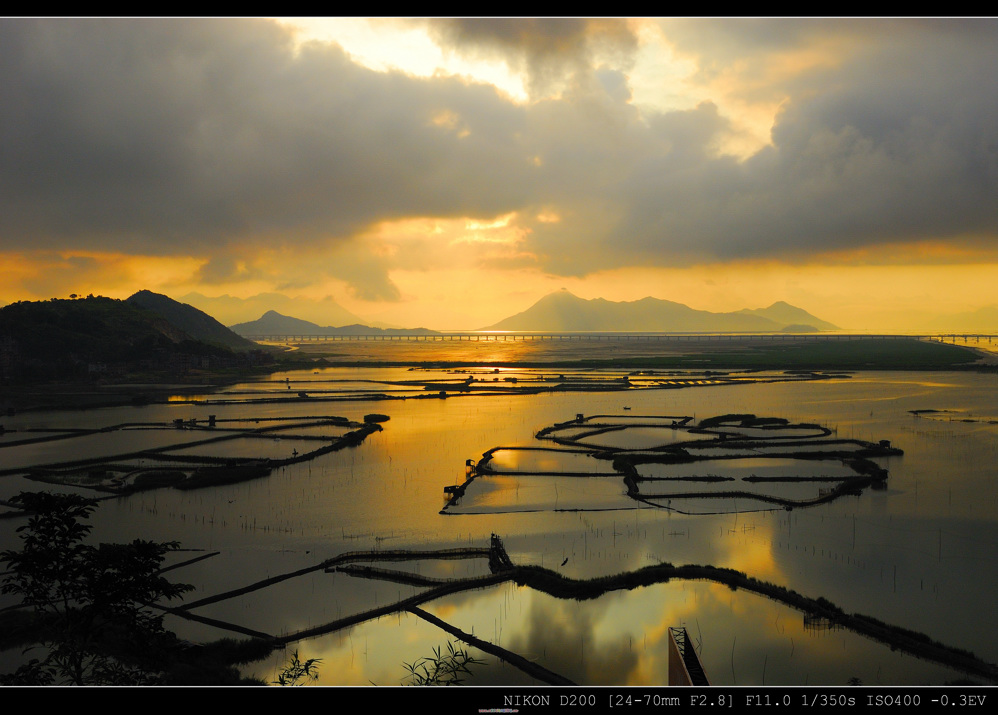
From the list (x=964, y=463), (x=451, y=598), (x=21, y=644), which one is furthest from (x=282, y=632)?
(x=964, y=463)

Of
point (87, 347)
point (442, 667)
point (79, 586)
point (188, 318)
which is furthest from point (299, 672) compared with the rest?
point (188, 318)

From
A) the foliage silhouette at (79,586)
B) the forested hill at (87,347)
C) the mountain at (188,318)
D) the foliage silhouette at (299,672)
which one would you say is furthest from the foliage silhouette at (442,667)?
the mountain at (188,318)

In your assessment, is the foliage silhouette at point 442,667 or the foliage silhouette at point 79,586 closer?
the foliage silhouette at point 79,586

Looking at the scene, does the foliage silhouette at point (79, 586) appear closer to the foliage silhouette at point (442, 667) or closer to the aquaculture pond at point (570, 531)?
the aquaculture pond at point (570, 531)

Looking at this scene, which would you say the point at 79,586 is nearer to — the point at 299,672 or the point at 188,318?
the point at 299,672

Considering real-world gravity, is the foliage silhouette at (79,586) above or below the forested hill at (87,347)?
below
